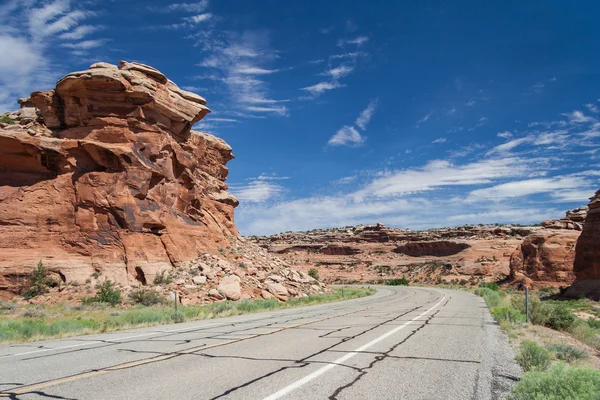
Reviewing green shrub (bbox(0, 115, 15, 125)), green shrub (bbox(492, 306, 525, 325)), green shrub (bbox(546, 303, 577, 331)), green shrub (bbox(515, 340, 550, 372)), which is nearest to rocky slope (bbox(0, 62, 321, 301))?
green shrub (bbox(0, 115, 15, 125))

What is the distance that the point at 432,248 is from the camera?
90.1 meters

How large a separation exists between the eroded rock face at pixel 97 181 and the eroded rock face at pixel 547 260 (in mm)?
41514

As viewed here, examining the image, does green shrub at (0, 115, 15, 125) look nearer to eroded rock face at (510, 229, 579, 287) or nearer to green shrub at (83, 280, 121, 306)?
green shrub at (83, 280, 121, 306)

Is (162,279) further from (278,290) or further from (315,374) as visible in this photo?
(315,374)

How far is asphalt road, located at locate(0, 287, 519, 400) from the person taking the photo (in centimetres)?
576

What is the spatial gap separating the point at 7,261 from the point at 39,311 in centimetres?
752

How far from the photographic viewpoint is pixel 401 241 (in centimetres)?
10094

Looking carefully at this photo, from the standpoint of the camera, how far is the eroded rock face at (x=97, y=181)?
2605 centimetres

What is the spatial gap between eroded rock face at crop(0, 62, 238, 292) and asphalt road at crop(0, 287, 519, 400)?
16664mm

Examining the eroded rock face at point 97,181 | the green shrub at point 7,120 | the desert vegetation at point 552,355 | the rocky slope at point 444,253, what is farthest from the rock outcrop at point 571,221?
the green shrub at point 7,120

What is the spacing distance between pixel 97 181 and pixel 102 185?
0.41 metres

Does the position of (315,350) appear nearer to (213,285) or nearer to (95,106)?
(213,285)

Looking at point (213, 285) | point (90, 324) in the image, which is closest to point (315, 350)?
point (90, 324)

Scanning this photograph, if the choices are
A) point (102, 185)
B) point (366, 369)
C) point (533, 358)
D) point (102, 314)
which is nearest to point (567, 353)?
point (533, 358)
